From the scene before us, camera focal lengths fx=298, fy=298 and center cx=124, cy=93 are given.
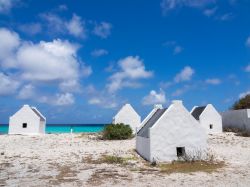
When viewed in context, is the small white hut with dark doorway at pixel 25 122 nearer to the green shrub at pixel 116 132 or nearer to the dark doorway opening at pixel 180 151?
the green shrub at pixel 116 132

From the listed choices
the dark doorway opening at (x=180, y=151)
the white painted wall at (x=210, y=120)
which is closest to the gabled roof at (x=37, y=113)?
the white painted wall at (x=210, y=120)

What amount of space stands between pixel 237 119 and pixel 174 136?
26456 mm

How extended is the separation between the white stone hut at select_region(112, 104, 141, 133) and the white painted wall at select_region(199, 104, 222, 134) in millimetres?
8571

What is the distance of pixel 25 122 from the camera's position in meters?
41.8

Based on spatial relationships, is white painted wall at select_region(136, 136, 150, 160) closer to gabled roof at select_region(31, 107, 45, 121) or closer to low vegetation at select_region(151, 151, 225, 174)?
low vegetation at select_region(151, 151, 225, 174)

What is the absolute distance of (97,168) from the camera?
1490 cm

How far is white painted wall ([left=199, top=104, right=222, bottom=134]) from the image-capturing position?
3981 centimetres

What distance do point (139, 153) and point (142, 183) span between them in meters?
8.51

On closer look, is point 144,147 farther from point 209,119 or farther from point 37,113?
point 37,113

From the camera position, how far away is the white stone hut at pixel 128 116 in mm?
39156

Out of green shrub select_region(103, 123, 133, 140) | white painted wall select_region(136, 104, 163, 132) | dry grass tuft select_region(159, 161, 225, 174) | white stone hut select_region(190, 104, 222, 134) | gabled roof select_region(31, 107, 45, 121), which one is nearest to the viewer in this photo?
dry grass tuft select_region(159, 161, 225, 174)

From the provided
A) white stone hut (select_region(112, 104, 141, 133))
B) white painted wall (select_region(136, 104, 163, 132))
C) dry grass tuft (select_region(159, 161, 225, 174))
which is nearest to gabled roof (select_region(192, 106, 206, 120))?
white stone hut (select_region(112, 104, 141, 133))

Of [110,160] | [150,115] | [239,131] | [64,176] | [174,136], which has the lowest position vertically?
[64,176]

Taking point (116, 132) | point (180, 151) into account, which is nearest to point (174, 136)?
point (180, 151)
